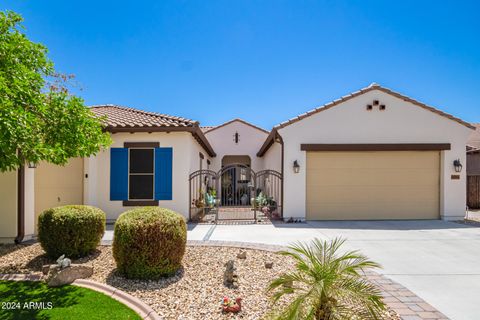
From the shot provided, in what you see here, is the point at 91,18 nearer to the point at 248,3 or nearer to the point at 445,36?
the point at 248,3

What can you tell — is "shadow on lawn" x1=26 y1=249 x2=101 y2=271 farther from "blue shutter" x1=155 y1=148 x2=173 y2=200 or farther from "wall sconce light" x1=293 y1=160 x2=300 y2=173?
"wall sconce light" x1=293 y1=160 x2=300 y2=173

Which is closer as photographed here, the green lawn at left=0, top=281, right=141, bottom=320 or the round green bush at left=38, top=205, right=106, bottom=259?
the green lawn at left=0, top=281, right=141, bottom=320

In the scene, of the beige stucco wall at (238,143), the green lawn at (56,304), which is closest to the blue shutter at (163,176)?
the green lawn at (56,304)

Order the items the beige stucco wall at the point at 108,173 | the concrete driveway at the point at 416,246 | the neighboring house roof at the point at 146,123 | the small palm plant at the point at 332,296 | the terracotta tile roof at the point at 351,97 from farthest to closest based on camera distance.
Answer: the terracotta tile roof at the point at 351,97, the beige stucco wall at the point at 108,173, the neighboring house roof at the point at 146,123, the concrete driveway at the point at 416,246, the small palm plant at the point at 332,296

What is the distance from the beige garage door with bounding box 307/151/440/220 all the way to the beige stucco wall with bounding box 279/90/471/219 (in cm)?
50

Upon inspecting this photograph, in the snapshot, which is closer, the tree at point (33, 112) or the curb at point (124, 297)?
the curb at point (124, 297)

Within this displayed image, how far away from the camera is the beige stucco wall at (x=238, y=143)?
20.2 m

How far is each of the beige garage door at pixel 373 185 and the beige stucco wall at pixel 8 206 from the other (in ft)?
32.5

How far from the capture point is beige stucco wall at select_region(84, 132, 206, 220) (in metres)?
10.6

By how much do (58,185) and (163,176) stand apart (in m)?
3.59

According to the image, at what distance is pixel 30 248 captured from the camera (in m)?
6.88

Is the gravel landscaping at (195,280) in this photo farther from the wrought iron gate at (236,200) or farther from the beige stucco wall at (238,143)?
the beige stucco wall at (238,143)

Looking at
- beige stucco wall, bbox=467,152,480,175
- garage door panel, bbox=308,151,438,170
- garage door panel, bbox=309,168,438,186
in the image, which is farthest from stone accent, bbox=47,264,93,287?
beige stucco wall, bbox=467,152,480,175

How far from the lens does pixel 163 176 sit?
10.7 m
